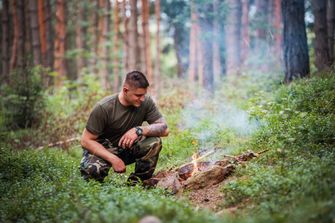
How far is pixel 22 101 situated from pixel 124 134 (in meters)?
6.91

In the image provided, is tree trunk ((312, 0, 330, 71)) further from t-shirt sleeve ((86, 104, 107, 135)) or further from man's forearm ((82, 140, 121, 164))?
man's forearm ((82, 140, 121, 164))

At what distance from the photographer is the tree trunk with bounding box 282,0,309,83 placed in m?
10.6

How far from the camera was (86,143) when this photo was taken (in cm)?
657

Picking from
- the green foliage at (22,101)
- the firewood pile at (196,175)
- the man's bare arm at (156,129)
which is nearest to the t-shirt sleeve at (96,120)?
the man's bare arm at (156,129)

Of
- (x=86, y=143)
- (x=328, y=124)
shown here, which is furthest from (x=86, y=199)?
(x=328, y=124)

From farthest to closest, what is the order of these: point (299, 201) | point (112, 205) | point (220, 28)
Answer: point (220, 28), point (112, 205), point (299, 201)

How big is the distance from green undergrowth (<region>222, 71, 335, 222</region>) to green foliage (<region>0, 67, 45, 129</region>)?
23.7 feet

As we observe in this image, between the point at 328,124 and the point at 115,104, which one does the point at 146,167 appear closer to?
the point at 115,104

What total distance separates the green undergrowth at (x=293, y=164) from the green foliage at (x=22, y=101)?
7.24 metres

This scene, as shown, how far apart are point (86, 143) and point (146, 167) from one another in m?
1.05

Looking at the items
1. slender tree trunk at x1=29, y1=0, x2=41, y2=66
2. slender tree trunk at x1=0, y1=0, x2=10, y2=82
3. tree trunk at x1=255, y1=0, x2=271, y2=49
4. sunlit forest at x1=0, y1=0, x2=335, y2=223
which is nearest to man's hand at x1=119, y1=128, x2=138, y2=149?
sunlit forest at x1=0, y1=0, x2=335, y2=223

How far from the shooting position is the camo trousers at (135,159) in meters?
6.54

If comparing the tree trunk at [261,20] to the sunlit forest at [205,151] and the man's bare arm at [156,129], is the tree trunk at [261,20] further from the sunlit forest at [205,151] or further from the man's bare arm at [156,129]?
the man's bare arm at [156,129]

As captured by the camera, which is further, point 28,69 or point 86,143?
point 28,69
